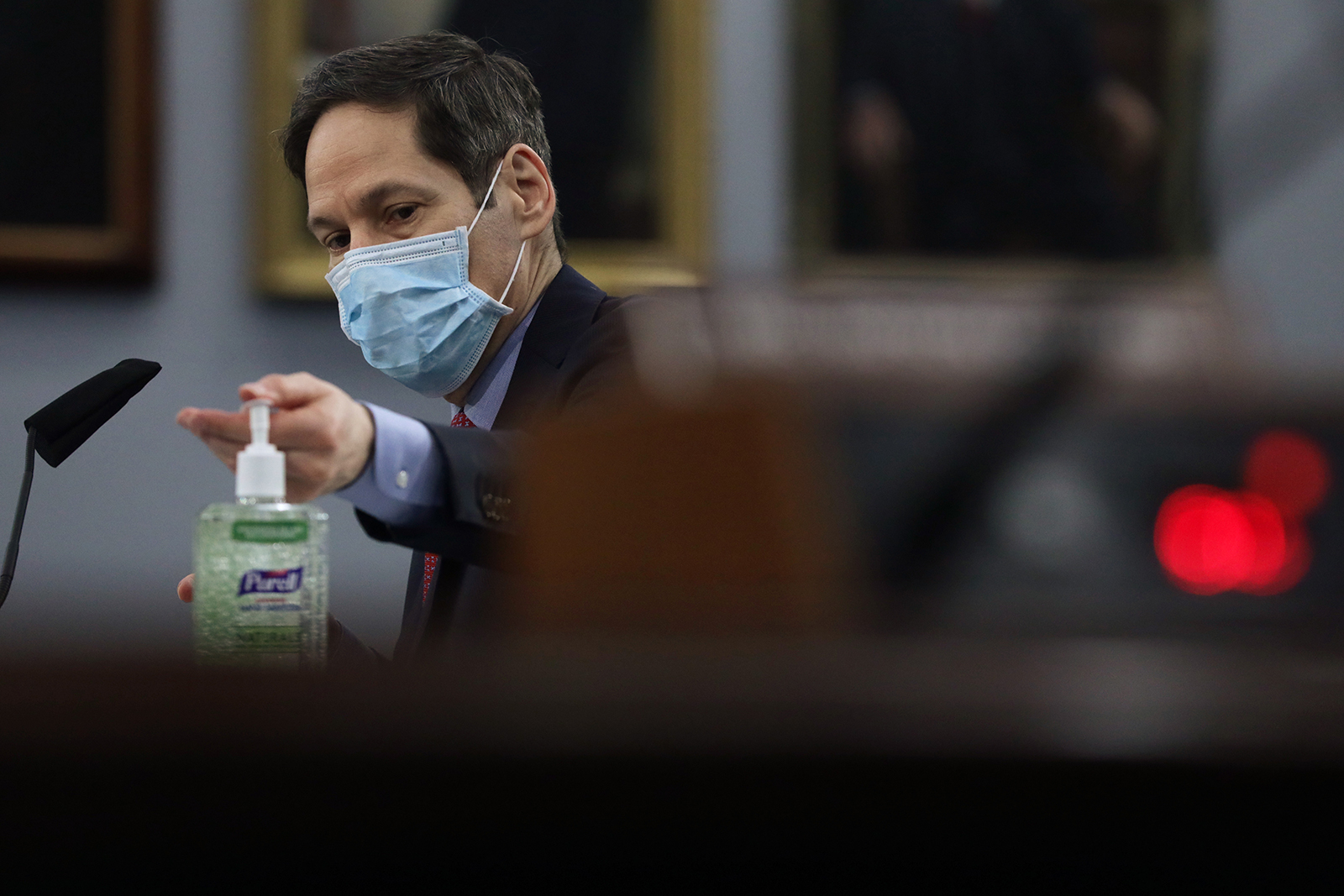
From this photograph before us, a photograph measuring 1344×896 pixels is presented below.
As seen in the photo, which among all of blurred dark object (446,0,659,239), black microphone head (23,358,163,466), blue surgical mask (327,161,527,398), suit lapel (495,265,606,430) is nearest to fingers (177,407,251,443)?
black microphone head (23,358,163,466)

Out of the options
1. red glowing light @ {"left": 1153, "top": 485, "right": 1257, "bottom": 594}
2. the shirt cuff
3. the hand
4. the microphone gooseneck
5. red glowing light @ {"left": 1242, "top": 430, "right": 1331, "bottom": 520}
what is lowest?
the microphone gooseneck

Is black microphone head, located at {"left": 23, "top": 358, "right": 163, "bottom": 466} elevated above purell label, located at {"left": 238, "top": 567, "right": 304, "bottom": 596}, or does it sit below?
above

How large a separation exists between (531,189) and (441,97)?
0.27 ft

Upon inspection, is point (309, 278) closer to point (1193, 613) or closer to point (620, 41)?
point (620, 41)

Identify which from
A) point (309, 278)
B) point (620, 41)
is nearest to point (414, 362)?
point (309, 278)

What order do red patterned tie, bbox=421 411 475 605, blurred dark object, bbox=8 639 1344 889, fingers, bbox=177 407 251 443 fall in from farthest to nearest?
red patterned tie, bbox=421 411 475 605 < fingers, bbox=177 407 251 443 < blurred dark object, bbox=8 639 1344 889

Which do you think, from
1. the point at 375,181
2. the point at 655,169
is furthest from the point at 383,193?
A: the point at 655,169

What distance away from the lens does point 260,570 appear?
1.29ft

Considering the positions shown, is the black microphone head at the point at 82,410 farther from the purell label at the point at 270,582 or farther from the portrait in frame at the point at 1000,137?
the portrait in frame at the point at 1000,137

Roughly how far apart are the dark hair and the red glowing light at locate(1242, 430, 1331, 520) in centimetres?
49

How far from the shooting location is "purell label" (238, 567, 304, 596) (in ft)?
1.27

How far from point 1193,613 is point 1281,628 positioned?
2 cm

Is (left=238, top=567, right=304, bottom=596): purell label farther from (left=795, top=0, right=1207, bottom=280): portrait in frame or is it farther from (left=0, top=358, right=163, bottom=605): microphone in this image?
(left=795, top=0, right=1207, bottom=280): portrait in frame

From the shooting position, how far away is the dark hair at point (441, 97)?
60 cm
